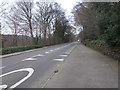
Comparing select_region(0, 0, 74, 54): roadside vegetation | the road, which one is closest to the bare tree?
select_region(0, 0, 74, 54): roadside vegetation

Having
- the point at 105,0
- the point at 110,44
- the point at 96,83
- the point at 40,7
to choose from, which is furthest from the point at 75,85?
the point at 40,7

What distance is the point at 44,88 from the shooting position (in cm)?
648

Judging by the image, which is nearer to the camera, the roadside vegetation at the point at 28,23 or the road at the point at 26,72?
the road at the point at 26,72

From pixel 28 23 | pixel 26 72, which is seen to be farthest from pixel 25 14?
pixel 26 72

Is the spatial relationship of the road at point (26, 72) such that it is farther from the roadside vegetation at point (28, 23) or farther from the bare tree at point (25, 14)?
the bare tree at point (25, 14)

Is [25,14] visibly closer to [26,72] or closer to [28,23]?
[28,23]

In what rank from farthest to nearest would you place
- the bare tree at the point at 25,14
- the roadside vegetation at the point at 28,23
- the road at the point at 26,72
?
the bare tree at the point at 25,14, the roadside vegetation at the point at 28,23, the road at the point at 26,72

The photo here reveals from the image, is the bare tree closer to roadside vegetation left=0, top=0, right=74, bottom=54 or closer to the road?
roadside vegetation left=0, top=0, right=74, bottom=54

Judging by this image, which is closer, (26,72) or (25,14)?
(26,72)

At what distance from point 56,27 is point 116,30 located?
62.9m

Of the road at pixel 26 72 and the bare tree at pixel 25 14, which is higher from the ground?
the bare tree at pixel 25 14

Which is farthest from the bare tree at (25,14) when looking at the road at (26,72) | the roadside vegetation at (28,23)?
the road at (26,72)

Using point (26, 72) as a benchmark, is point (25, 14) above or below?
above

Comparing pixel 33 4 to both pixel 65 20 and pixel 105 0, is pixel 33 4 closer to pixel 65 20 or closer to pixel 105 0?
pixel 65 20
